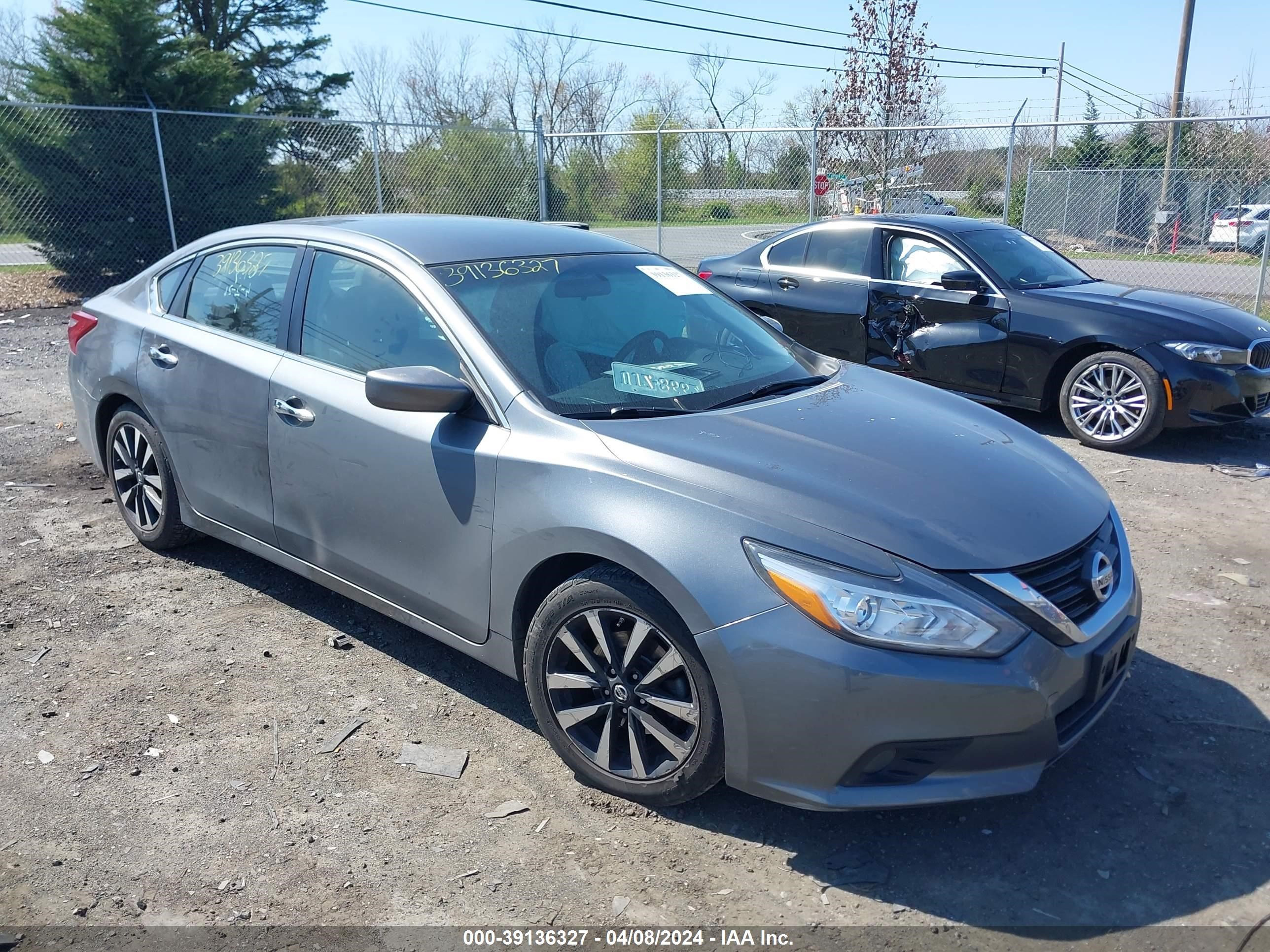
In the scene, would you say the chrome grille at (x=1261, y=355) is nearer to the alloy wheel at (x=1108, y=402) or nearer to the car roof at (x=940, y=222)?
the alloy wheel at (x=1108, y=402)

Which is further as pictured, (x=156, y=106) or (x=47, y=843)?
(x=156, y=106)

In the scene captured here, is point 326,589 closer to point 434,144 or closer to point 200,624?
point 200,624

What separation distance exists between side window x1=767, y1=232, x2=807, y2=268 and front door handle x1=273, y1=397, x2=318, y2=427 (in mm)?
5518

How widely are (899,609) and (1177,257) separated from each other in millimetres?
15104

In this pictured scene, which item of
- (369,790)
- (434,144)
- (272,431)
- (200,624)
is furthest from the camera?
(434,144)

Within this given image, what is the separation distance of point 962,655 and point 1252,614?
102 inches

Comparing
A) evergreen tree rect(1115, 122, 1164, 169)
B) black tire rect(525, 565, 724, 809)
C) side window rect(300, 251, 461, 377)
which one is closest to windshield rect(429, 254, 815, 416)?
side window rect(300, 251, 461, 377)

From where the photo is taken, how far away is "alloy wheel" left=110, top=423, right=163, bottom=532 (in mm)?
4695

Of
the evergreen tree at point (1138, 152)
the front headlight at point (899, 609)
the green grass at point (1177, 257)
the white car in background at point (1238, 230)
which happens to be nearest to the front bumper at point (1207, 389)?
the front headlight at point (899, 609)

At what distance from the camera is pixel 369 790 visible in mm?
3119

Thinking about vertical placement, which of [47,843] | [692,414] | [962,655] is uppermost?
[692,414]

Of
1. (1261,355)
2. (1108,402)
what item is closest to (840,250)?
(1108,402)

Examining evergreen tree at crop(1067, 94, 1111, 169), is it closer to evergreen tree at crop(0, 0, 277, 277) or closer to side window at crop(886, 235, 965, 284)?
side window at crop(886, 235, 965, 284)

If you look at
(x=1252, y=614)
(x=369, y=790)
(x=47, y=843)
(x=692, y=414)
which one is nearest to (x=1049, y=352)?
(x=1252, y=614)
